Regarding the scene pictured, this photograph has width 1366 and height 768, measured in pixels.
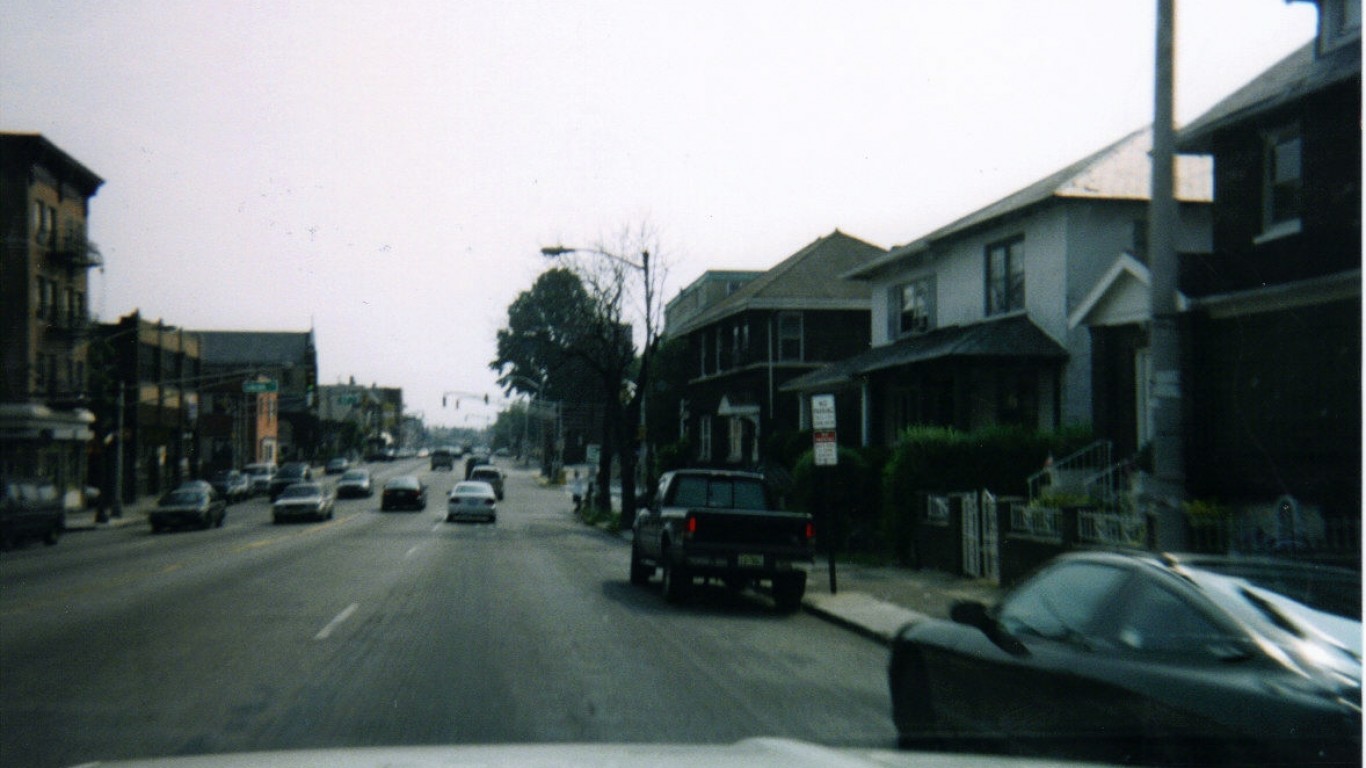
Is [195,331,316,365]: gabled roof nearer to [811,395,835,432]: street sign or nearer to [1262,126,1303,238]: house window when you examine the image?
[811,395,835,432]: street sign

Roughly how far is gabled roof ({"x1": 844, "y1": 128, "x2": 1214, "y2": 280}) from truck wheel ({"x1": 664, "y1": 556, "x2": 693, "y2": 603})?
11.1 metres

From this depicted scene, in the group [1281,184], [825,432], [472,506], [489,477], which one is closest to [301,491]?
[472,506]

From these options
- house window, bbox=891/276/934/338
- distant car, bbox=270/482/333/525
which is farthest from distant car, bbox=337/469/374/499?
house window, bbox=891/276/934/338

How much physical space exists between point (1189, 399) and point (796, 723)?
1188 cm

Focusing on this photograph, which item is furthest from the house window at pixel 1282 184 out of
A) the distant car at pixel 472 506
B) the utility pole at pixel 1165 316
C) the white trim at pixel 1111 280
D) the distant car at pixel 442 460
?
the distant car at pixel 442 460

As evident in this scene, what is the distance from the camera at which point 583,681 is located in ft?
33.9

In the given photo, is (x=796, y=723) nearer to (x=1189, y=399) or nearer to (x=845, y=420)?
(x=1189, y=399)

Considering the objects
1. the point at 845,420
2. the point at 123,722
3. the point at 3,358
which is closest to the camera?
the point at 123,722

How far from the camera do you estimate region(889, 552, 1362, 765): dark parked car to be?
15.7ft

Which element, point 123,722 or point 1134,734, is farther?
point 123,722

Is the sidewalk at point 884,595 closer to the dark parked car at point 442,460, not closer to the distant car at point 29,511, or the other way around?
the distant car at point 29,511

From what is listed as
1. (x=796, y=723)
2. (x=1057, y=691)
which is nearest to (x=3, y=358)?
(x=796, y=723)

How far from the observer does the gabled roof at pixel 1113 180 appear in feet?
78.5

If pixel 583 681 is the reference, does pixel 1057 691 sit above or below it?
above
